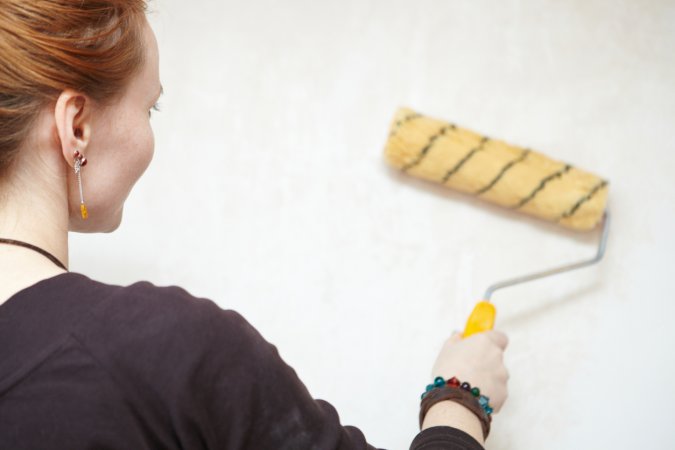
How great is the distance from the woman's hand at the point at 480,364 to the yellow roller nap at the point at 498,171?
0.80 ft

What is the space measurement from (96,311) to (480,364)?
487 millimetres

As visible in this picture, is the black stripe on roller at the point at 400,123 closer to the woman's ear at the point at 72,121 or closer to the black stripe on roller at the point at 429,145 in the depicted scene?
the black stripe on roller at the point at 429,145

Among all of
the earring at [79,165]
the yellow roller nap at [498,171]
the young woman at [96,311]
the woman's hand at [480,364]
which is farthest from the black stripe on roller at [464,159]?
the earring at [79,165]

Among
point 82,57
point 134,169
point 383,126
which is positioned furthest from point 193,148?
point 82,57

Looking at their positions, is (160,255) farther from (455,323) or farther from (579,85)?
(579,85)

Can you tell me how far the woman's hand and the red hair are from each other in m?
0.50

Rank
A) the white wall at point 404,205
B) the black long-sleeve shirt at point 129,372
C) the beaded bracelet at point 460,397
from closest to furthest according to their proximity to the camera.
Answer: the black long-sleeve shirt at point 129,372, the beaded bracelet at point 460,397, the white wall at point 404,205

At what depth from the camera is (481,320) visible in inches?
36.6

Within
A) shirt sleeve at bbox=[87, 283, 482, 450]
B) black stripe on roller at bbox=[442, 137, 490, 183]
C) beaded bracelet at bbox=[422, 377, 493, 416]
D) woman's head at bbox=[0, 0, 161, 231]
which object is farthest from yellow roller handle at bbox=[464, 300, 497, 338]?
woman's head at bbox=[0, 0, 161, 231]

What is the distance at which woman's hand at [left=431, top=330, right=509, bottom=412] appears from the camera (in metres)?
0.85

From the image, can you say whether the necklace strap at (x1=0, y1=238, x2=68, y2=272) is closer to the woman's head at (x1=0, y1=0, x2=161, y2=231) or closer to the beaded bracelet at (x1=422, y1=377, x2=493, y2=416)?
the woman's head at (x1=0, y1=0, x2=161, y2=231)

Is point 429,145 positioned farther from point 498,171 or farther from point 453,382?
point 453,382

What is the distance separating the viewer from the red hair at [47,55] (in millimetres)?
571

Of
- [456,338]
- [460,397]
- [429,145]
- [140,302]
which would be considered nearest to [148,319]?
[140,302]
